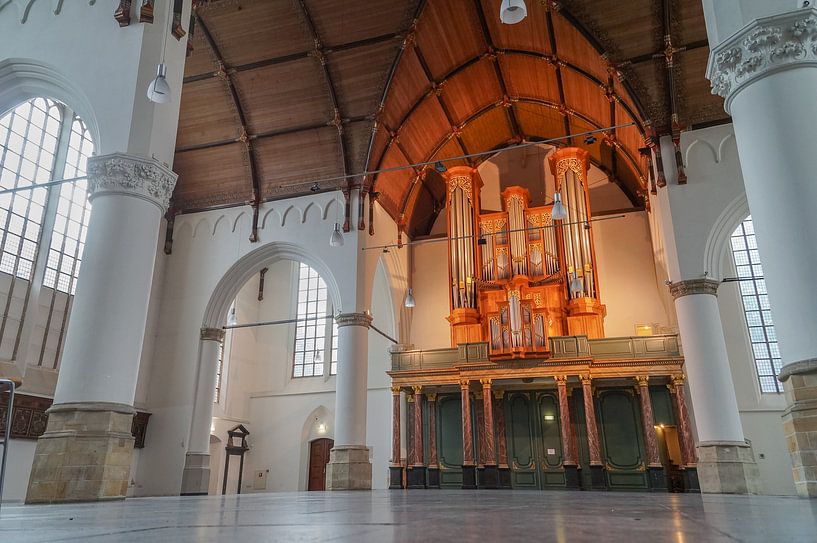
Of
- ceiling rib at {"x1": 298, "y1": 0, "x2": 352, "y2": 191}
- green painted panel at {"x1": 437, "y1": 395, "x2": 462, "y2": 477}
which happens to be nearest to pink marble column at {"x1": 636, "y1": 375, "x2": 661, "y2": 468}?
green painted panel at {"x1": 437, "y1": 395, "x2": 462, "y2": 477}

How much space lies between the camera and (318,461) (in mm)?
20953

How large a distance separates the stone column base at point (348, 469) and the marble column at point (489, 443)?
133 inches

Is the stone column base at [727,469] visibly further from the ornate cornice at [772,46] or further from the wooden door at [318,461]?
the wooden door at [318,461]

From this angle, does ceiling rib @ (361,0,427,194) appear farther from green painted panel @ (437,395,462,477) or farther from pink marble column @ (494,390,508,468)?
pink marble column @ (494,390,508,468)

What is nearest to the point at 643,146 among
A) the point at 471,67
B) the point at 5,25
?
the point at 471,67

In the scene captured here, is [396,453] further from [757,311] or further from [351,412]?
[757,311]

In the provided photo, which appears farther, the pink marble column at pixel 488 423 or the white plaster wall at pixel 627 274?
the white plaster wall at pixel 627 274

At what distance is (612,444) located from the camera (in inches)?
631

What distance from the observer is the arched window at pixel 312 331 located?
2203 centimetres

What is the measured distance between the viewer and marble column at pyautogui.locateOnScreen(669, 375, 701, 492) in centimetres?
1344

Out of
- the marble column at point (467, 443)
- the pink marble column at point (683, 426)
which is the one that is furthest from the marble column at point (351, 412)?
the pink marble column at point (683, 426)

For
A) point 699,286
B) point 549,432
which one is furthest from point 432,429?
point 699,286

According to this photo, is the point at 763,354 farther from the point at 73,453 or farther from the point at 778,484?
the point at 73,453

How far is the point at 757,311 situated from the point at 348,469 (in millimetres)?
11712
